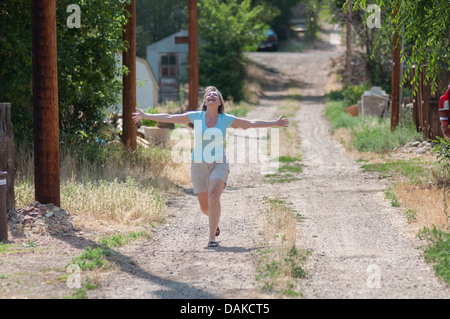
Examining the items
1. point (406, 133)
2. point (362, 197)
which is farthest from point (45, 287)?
point (406, 133)

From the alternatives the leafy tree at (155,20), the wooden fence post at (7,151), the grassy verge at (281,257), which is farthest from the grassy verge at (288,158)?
the leafy tree at (155,20)

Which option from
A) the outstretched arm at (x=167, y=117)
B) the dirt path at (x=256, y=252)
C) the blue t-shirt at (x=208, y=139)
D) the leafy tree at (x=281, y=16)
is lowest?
the dirt path at (x=256, y=252)

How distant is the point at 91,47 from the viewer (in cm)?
1228

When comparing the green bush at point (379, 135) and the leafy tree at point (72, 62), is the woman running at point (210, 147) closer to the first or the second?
the leafy tree at point (72, 62)

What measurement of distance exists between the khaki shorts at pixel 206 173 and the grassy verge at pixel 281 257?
921 millimetres

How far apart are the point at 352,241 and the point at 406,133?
913cm

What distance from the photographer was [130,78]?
13.2m

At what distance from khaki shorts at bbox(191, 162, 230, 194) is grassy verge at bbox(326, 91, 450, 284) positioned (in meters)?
2.26

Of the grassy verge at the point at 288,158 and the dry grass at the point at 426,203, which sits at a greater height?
the dry grass at the point at 426,203

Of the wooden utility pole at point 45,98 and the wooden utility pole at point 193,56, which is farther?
the wooden utility pole at point 193,56

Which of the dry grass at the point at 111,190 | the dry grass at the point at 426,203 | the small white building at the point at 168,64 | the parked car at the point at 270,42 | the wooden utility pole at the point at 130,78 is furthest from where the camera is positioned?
the parked car at the point at 270,42

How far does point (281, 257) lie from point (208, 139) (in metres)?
1.56

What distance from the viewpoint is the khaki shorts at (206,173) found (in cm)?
722
